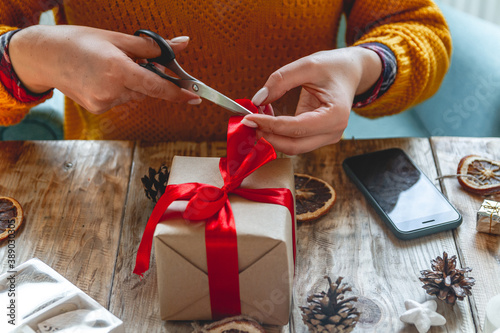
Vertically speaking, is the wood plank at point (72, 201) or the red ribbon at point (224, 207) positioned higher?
the red ribbon at point (224, 207)

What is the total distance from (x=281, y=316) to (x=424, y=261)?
0.78 feet

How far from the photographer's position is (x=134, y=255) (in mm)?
731

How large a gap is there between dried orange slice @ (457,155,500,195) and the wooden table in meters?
0.02

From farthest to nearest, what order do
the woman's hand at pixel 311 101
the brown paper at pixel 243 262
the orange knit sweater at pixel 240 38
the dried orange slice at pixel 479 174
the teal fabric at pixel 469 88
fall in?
the teal fabric at pixel 469 88 → the orange knit sweater at pixel 240 38 → the dried orange slice at pixel 479 174 → the woman's hand at pixel 311 101 → the brown paper at pixel 243 262

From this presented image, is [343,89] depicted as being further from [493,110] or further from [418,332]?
[493,110]

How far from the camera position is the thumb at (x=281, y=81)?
73 cm

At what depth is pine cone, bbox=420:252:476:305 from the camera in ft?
2.14

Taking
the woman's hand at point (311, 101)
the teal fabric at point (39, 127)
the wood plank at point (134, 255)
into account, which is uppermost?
the woman's hand at point (311, 101)

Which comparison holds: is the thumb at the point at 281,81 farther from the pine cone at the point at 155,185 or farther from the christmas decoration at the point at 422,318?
the christmas decoration at the point at 422,318

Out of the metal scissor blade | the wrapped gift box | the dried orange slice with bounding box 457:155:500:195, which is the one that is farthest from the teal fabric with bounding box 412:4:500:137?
the metal scissor blade

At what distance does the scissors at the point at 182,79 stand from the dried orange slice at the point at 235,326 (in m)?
0.29

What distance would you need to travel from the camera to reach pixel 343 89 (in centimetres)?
77

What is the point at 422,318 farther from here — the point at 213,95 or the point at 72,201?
the point at 72,201

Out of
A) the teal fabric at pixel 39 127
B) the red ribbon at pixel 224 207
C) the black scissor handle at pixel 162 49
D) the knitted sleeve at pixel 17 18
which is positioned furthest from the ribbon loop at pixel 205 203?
the teal fabric at pixel 39 127
